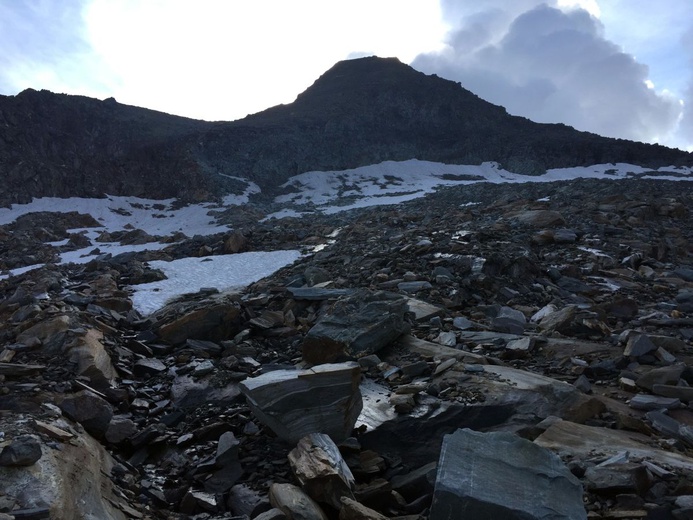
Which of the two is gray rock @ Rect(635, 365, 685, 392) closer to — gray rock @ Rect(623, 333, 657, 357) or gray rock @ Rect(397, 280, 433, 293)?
gray rock @ Rect(623, 333, 657, 357)

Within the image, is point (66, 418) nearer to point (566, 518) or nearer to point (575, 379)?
point (566, 518)

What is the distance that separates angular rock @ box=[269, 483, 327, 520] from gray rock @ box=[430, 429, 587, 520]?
1.07 m

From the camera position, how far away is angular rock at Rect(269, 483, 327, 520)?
11.9ft

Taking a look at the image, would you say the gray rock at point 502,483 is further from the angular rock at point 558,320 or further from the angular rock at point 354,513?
the angular rock at point 558,320

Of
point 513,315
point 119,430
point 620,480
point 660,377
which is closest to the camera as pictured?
point 620,480

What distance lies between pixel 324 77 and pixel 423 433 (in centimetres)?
10232

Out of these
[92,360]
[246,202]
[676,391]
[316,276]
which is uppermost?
[246,202]

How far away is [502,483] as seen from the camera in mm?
3230

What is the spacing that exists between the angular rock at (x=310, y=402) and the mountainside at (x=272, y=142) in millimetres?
48069

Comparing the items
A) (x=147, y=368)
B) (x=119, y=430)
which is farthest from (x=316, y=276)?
(x=119, y=430)

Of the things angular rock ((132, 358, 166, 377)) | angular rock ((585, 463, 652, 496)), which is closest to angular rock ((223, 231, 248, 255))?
angular rock ((132, 358, 166, 377))

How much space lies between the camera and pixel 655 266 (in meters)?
12.8

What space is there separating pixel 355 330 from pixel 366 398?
5.24ft

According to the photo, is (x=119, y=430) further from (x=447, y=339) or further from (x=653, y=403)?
(x=653, y=403)
